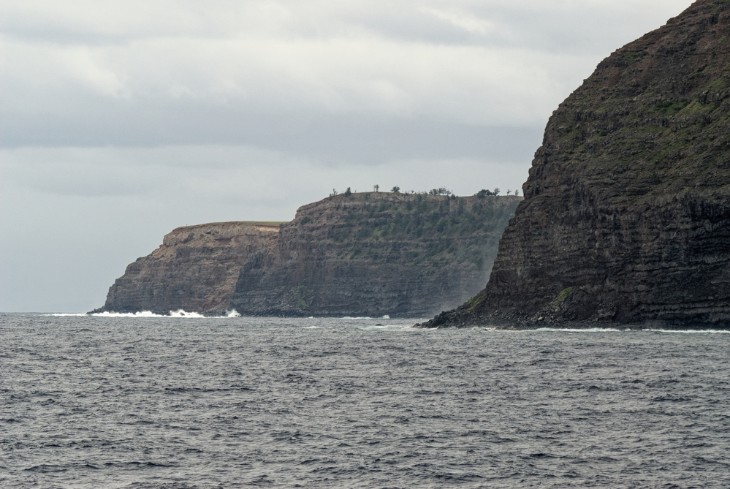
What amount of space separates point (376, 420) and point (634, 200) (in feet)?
313

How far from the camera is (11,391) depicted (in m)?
73.6

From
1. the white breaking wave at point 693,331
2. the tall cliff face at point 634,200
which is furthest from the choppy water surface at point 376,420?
the tall cliff face at point 634,200

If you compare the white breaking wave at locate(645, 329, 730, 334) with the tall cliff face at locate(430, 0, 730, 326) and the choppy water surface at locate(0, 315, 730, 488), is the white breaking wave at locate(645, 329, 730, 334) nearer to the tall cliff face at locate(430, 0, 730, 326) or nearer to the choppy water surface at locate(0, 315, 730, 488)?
the tall cliff face at locate(430, 0, 730, 326)

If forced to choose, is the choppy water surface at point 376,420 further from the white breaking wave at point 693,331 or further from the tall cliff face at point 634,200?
the tall cliff face at point 634,200

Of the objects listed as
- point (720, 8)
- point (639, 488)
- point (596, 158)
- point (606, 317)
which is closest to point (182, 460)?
point (639, 488)

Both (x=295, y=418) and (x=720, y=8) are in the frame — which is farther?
(x=720, y=8)

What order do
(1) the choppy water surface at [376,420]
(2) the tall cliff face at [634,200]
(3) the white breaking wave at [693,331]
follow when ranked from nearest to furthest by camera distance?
(1) the choppy water surface at [376,420] < (3) the white breaking wave at [693,331] < (2) the tall cliff face at [634,200]

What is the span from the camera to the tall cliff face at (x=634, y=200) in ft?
449

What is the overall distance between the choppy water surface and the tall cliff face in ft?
111

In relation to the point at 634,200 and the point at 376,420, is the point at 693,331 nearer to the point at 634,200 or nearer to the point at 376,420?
the point at 634,200

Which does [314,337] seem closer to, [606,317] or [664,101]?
[606,317]

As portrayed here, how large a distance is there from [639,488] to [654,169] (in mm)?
111795

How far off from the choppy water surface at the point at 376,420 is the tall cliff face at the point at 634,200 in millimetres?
33954

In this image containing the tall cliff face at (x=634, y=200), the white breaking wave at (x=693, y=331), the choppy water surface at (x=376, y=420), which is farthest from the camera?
the tall cliff face at (x=634, y=200)
